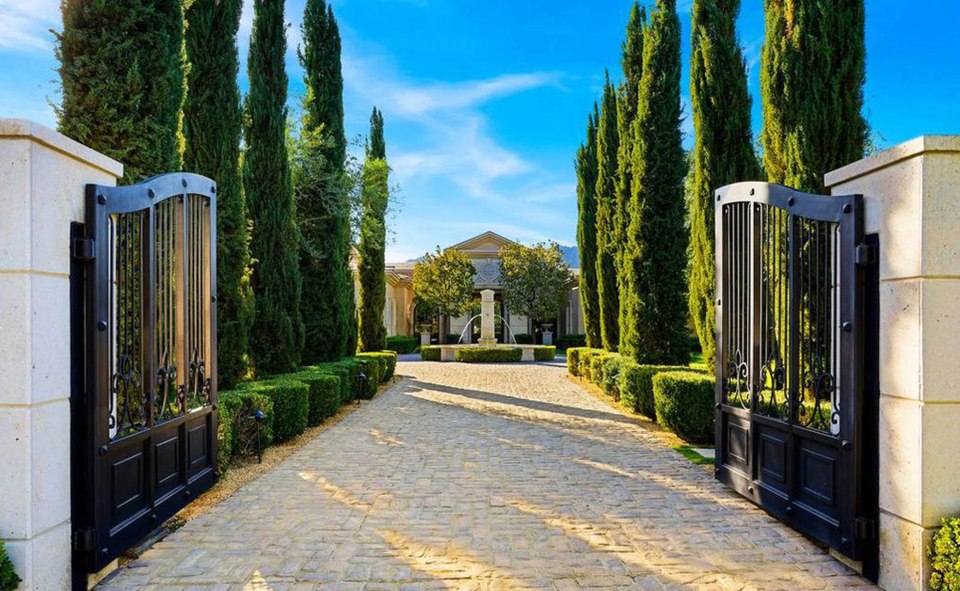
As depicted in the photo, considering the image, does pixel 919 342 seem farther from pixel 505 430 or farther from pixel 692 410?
pixel 505 430

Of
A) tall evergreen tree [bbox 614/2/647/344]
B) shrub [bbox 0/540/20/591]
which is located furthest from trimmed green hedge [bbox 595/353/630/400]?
shrub [bbox 0/540/20/591]

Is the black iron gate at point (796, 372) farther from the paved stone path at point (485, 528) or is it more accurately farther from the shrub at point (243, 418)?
the shrub at point (243, 418)

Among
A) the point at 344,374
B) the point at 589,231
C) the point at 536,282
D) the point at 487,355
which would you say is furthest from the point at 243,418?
the point at 536,282

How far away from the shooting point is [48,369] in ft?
9.14

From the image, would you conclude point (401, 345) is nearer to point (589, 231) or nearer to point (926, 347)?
point (589, 231)

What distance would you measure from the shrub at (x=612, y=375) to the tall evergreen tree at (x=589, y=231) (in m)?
3.74

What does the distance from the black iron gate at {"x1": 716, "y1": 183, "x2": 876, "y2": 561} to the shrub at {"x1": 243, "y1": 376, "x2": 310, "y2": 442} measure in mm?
5164

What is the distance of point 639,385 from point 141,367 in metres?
7.13

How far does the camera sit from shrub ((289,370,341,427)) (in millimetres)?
7938

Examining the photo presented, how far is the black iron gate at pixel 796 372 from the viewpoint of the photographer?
3.21m

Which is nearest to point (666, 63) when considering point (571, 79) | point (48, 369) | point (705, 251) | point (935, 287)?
point (705, 251)

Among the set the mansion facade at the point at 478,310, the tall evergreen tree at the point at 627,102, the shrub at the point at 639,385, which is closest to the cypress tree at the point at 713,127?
the shrub at the point at 639,385

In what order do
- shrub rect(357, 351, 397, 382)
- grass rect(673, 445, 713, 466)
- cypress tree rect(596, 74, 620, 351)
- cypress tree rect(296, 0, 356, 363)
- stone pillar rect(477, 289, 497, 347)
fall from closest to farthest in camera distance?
grass rect(673, 445, 713, 466) < cypress tree rect(296, 0, 356, 363) < cypress tree rect(596, 74, 620, 351) < shrub rect(357, 351, 397, 382) < stone pillar rect(477, 289, 497, 347)

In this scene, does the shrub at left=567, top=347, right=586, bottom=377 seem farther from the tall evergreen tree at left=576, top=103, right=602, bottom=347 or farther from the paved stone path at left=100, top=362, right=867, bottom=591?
the paved stone path at left=100, top=362, right=867, bottom=591
